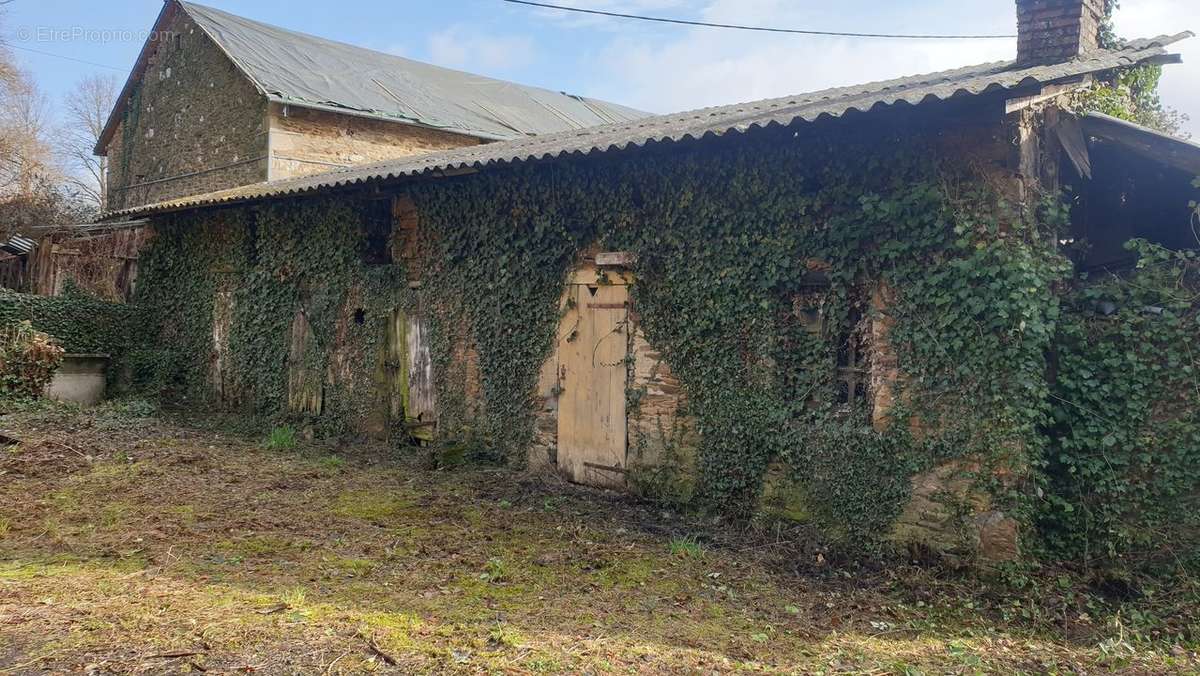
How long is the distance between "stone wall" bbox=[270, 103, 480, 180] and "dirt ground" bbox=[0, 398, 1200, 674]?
8.53 m

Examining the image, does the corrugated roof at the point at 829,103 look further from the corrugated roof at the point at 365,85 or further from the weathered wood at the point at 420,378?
the corrugated roof at the point at 365,85

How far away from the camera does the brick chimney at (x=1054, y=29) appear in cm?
598

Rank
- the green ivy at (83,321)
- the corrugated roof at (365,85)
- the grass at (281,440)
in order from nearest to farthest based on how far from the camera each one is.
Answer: the grass at (281,440)
the green ivy at (83,321)
the corrugated roof at (365,85)

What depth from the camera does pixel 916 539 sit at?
5.52 m

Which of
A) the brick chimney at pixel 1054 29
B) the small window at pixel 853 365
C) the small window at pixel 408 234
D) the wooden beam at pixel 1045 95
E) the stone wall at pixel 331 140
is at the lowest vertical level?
the small window at pixel 853 365

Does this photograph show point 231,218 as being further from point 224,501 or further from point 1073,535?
point 1073,535

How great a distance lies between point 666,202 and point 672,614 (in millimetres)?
3627

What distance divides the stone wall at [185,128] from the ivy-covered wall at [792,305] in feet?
25.3

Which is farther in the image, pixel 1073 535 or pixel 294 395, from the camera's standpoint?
pixel 294 395

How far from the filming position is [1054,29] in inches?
239

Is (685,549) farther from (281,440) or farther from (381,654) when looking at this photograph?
(281,440)

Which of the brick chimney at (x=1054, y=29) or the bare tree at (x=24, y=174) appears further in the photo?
the bare tree at (x=24, y=174)

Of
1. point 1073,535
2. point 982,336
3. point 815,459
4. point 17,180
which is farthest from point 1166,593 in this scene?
point 17,180

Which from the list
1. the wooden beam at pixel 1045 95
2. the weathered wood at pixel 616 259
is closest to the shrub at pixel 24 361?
the weathered wood at pixel 616 259
